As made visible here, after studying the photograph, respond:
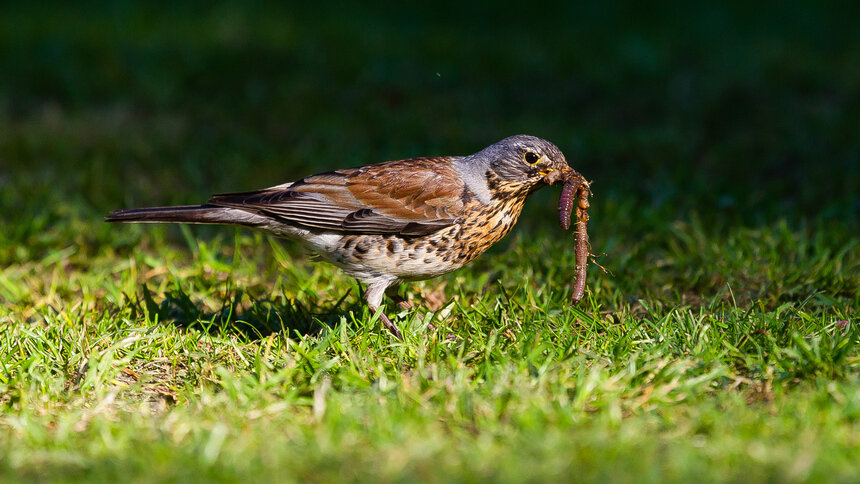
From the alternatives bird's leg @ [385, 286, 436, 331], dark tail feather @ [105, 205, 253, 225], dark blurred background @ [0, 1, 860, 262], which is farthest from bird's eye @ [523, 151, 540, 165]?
dark blurred background @ [0, 1, 860, 262]

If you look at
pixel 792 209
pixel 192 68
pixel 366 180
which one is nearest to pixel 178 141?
pixel 192 68

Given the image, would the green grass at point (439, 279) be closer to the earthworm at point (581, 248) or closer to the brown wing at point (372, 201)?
the earthworm at point (581, 248)

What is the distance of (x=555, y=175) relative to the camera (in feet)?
15.3

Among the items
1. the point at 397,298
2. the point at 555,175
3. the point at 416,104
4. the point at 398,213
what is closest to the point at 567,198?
the point at 555,175

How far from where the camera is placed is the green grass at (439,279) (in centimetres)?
331

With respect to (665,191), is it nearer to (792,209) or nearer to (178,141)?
(792,209)

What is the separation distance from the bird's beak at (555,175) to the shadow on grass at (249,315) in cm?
121

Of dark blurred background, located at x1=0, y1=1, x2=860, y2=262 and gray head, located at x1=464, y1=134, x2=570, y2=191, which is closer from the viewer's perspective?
gray head, located at x1=464, y1=134, x2=570, y2=191

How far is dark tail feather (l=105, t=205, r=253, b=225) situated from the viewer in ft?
14.9

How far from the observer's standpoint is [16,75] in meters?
8.77

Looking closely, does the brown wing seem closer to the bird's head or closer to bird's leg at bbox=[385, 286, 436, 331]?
the bird's head

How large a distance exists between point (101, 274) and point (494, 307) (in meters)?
2.39

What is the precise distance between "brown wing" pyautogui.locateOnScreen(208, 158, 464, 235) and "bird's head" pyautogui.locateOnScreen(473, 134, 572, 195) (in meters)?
0.21

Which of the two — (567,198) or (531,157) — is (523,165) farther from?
(567,198)
